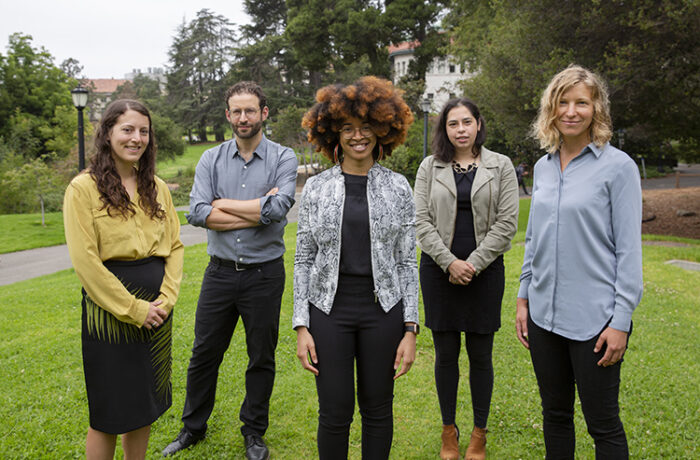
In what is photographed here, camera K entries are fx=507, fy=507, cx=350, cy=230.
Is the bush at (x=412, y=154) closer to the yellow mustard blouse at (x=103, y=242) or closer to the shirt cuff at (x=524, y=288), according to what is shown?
the shirt cuff at (x=524, y=288)

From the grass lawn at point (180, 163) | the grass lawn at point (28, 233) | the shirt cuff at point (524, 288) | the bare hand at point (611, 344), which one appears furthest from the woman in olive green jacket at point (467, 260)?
the grass lawn at point (180, 163)

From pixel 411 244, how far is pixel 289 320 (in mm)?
4231

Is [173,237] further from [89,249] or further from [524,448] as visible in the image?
[524,448]

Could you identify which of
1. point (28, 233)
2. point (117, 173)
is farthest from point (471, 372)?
point (28, 233)

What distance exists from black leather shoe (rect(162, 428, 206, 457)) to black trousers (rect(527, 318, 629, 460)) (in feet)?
7.53

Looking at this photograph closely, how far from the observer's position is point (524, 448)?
3527 millimetres

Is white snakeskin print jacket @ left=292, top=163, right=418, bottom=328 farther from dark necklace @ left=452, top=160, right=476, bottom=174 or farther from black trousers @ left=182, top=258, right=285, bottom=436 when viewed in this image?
dark necklace @ left=452, top=160, right=476, bottom=174

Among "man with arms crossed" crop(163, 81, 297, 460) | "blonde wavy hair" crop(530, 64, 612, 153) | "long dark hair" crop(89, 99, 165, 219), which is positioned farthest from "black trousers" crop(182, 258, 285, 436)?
"blonde wavy hair" crop(530, 64, 612, 153)

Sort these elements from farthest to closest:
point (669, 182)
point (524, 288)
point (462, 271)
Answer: point (669, 182) → point (462, 271) → point (524, 288)

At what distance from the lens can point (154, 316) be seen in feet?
8.79

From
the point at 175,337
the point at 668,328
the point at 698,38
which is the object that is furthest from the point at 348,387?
the point at 698,38

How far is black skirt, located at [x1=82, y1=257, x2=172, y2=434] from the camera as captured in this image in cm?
261

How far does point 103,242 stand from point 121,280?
222 mm

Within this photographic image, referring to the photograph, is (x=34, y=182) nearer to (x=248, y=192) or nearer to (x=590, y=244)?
(x=248, y=192)
